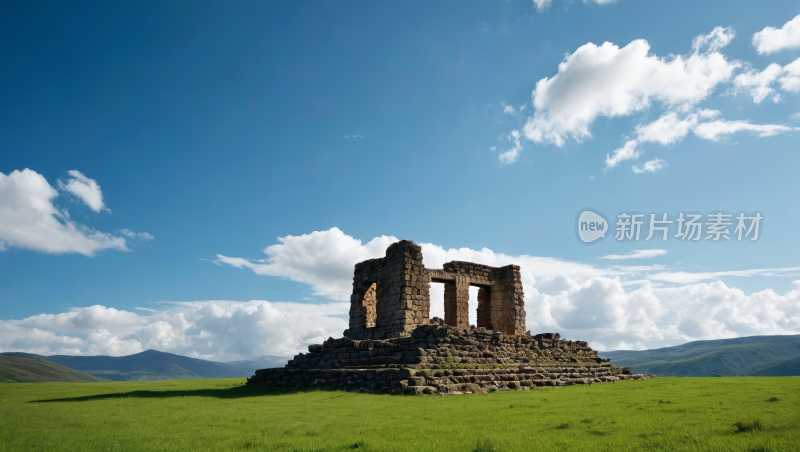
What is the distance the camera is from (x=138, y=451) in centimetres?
626

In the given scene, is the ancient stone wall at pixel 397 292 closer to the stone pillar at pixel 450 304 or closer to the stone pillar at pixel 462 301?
the stone pillar at pixel 450 304

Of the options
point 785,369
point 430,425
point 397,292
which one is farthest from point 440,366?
point 785,369

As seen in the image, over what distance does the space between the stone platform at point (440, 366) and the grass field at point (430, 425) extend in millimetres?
2468

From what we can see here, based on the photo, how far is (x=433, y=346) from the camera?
17.1m

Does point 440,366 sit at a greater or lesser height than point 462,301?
lesser

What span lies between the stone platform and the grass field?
2468 millimetres

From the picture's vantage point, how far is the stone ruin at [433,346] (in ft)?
50.0

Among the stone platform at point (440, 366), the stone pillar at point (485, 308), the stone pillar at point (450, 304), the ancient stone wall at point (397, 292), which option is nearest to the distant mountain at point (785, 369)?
the stone pillar at point (485, 308)

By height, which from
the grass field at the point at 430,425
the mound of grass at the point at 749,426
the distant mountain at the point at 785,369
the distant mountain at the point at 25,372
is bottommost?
the distant mountain at the point at 25,372

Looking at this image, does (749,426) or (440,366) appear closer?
(749,426)

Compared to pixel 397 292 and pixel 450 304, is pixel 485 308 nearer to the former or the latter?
pixel 450 304

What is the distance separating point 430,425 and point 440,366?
26.1 feet

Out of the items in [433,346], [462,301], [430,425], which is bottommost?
[430,425]

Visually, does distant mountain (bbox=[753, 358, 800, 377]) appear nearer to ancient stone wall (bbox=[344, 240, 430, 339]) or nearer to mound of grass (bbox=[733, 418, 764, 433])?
ancient stone wall (bbox=[344, 240, 430, 339])
